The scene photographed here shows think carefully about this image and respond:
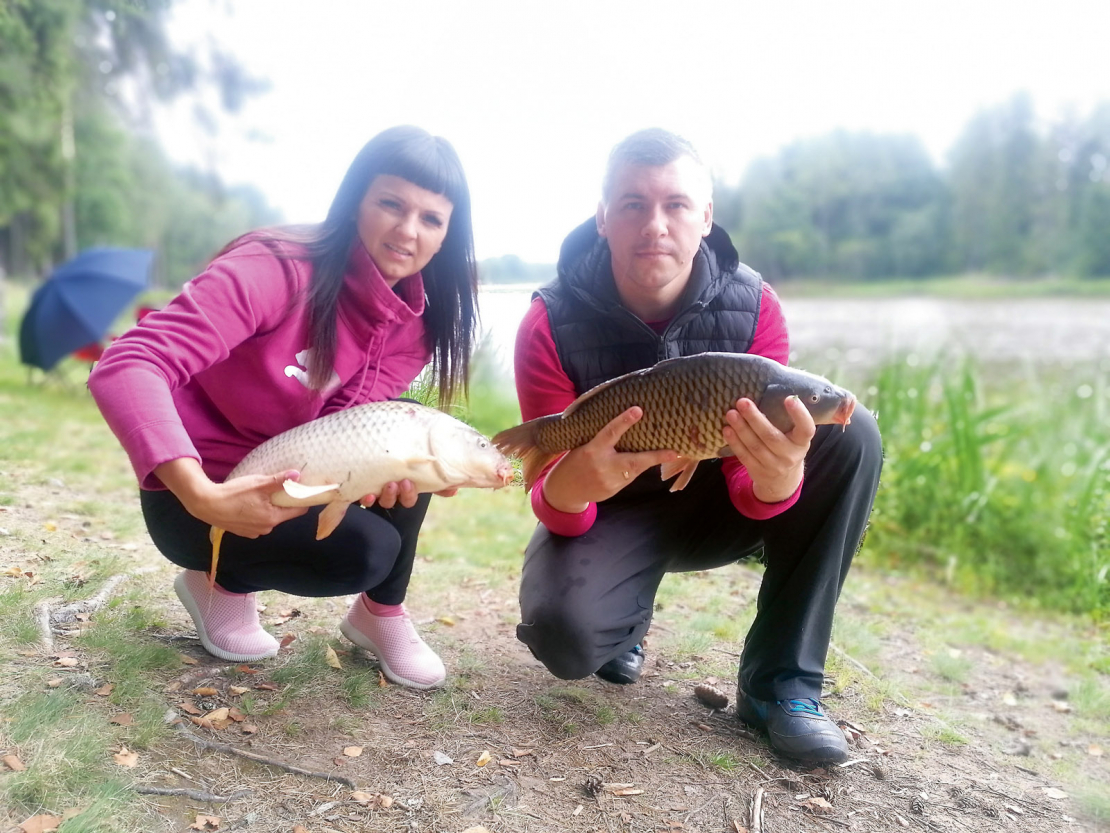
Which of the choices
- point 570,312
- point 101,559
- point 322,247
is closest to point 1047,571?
point 570,312

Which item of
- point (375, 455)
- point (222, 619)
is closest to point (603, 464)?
point (375, 455)

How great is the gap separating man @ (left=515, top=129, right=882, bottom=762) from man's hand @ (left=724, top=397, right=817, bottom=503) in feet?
0.06

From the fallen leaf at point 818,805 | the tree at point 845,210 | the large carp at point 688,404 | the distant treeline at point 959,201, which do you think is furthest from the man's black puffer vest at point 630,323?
the distant treeline at point 959,201

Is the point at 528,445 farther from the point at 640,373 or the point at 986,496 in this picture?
the point at 986,496

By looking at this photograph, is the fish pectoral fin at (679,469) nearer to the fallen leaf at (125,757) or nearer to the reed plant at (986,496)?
the fallen leaf at (125,757)

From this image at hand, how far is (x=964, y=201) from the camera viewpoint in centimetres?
599

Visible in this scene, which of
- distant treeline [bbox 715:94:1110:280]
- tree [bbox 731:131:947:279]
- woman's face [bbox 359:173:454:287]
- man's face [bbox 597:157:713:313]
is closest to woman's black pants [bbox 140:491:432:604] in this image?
woman's face [bbox 359:173:454:287]

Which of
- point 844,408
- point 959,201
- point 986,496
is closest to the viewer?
point 844,408

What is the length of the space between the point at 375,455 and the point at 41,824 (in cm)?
66

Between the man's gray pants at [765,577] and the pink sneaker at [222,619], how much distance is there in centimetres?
55

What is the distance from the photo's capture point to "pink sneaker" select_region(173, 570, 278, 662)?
1716 millimetres

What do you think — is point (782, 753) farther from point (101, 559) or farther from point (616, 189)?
point (101, 559)

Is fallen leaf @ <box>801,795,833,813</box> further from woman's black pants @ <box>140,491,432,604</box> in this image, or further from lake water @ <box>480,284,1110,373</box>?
lake water @ <box>480,284,1110,373</box>

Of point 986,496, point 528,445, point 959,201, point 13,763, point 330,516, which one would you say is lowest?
point 986,496
